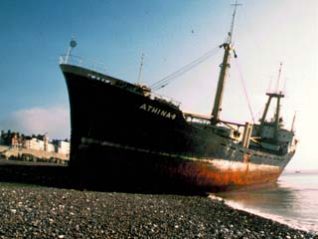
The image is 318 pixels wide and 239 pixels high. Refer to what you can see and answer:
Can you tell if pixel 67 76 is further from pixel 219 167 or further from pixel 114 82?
pixel 219 167

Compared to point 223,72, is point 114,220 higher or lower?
lower

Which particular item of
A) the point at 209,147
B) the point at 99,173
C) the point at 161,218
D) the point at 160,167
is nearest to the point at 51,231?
the point at 161,218

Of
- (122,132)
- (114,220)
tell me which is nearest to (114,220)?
(114,220)

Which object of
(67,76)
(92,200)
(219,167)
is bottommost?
(92,200)

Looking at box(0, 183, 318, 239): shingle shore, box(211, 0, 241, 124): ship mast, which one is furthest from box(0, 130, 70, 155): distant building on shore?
box(0, 183, 318, 239): shingle shore

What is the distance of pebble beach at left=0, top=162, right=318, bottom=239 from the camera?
9.31m

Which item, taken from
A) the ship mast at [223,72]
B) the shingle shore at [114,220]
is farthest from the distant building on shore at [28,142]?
the shingle shore at [114,220]

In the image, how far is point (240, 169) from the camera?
34469 mm

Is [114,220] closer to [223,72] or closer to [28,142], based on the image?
[223,72]

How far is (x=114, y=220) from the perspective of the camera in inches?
450

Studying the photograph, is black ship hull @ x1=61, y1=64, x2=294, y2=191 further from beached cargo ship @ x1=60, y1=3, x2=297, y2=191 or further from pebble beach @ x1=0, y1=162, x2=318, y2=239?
pebble beach @ x1=0, y1=162, x2=318, y2=239

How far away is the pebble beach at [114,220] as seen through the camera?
30.6 feet

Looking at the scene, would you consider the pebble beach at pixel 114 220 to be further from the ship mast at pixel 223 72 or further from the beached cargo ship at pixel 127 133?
the ship mast at pixel 223 72

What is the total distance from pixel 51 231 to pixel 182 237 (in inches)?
138
